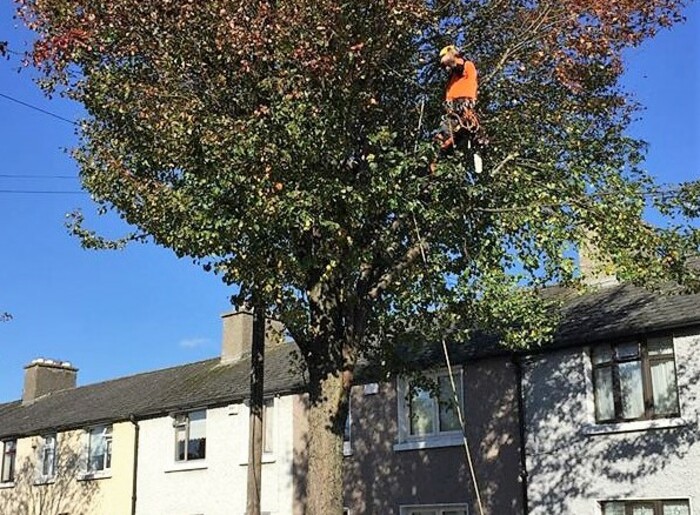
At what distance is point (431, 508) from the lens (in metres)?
20.0

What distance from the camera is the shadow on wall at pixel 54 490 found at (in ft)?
96.2

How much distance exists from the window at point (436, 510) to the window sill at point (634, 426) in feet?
11.1

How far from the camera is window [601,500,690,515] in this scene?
628 inches

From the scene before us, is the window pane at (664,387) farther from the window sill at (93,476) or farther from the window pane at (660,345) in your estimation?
the window sill at (93,476)

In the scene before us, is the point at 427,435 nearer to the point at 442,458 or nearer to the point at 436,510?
the point at 442,458

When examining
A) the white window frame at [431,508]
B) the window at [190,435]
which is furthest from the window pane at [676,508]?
the window at [190,435]

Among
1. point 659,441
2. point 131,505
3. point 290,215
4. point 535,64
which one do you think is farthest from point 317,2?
point 131,505

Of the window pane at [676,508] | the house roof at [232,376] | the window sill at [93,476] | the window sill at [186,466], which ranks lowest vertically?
the window pane at [676,508]

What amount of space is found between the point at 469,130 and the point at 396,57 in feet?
6.88

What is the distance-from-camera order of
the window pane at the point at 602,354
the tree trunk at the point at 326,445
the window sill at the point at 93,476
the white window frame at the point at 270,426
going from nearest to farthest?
the tree trunk at the point at 326,445, the window pane at the point at 602,354, the white window frame at the point at 270,426, the window sill at the point at 93,476

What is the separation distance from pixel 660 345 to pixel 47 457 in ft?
71.9

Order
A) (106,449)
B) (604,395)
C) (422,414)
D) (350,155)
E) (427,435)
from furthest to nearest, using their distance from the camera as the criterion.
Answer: (106,449) → (422,414) → (427,435) → (604,395) → (350,155)

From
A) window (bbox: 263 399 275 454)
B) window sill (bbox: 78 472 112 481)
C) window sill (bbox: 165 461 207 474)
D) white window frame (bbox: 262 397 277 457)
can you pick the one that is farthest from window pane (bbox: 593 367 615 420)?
window sill (bbox: 78 472 112 481)

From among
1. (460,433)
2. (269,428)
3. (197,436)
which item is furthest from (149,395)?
(460,433)
